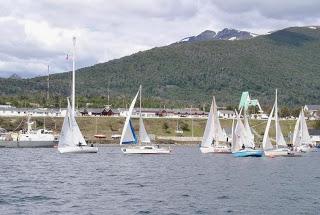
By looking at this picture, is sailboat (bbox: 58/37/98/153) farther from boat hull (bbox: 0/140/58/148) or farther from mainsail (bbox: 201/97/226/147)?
boat hull (bbox: 0/140/58/148)

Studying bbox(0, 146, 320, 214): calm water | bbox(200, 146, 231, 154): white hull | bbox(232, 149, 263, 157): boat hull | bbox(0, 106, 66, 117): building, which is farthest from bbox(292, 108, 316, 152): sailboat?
bbox(0, 106, 66, 117): building

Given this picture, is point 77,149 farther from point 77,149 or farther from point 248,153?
point 248,153

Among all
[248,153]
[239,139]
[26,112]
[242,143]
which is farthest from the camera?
[26,112]

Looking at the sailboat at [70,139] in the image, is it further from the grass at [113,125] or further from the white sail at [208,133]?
the grass at [113,125]

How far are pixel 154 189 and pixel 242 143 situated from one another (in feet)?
180

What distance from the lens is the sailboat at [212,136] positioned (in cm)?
10669

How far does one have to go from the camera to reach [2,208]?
39.3 meters

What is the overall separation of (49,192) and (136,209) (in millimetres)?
9519

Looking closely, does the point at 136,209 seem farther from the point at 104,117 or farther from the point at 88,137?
the point at 104,117

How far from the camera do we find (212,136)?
108 metres

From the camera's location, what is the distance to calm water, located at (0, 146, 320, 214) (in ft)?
133

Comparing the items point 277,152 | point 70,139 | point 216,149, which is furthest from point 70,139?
point 277,152

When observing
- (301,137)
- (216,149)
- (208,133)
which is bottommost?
(216,149)

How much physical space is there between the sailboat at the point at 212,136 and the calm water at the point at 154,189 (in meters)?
30.1
